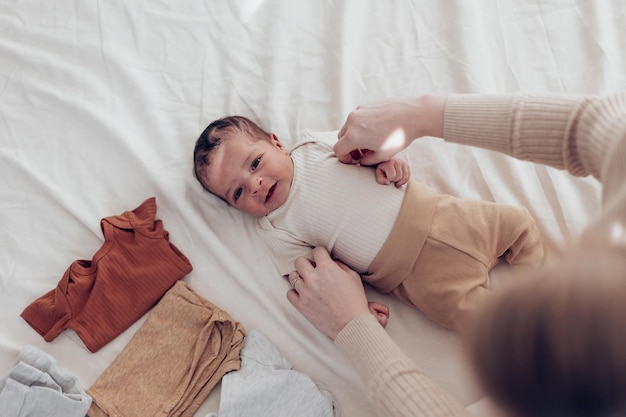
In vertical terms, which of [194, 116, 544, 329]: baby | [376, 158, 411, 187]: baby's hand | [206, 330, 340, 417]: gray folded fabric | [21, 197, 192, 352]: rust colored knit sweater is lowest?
[206, 330, 340, 417]: gray folded fabric

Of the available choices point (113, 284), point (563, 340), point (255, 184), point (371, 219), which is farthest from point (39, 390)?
point (563, 340)

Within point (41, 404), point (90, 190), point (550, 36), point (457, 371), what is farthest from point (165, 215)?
point (550, 36)

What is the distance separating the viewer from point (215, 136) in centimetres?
113

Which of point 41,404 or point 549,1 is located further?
point 549,1

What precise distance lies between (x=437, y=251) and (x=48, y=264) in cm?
89

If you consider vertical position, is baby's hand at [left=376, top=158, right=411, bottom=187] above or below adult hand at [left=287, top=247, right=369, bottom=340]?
above

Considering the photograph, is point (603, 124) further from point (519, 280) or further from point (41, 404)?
point (41, 404)

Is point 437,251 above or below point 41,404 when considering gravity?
above

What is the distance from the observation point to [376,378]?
766 mm

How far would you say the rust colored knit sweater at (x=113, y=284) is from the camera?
44.0 inches

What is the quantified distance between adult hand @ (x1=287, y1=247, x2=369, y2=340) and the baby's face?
16 centimetres

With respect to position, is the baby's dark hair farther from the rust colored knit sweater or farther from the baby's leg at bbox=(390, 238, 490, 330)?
the baby's leg at bbox=(390, 238, 490, 330)

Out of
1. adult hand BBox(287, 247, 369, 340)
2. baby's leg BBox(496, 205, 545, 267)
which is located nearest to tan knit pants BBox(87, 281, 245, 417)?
adult hand BBox(287, 247, 369, 340)

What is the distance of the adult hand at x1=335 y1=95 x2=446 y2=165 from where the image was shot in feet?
3.14
